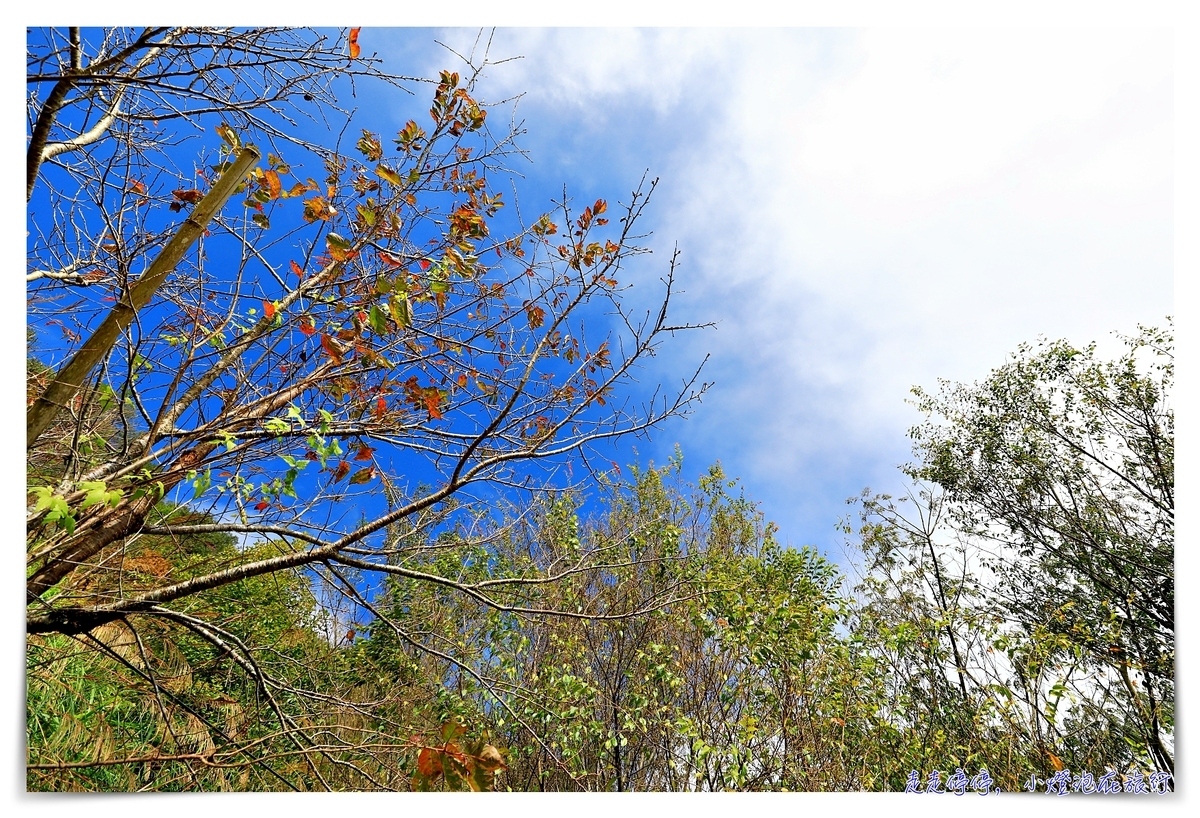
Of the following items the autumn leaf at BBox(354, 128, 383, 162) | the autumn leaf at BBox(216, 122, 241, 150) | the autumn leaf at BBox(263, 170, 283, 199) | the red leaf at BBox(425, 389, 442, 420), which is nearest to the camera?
the autumn leaf at BBox(216, 122, 241, 150)

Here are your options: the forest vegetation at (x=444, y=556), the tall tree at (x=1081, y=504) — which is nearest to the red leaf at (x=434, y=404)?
the forest vegetation at (x=444, y=556)

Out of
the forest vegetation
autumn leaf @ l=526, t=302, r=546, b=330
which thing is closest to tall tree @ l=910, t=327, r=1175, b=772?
the forest vegetation

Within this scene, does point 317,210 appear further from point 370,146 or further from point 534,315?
point 534,315

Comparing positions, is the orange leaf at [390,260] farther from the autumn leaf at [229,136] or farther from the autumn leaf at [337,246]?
the autumn leaf at [229,136]

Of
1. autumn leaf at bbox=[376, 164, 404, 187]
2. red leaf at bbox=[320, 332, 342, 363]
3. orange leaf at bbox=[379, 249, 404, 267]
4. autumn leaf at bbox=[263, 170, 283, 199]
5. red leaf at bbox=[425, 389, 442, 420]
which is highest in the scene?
autumn leaf at bbox=[376, 164, 404, 187]

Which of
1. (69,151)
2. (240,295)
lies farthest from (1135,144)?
(69,151)

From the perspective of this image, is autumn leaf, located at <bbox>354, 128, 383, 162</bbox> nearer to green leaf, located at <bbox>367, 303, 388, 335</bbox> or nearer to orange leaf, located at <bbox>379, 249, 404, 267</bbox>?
orange leaf, located at <bbox>379, 249, 404, 267</bbox>

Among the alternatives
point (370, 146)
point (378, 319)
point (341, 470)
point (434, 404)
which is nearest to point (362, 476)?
point (341, 470)

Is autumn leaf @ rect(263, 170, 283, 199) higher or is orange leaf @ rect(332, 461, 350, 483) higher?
autumn leaf @ rect(263, 170, 283, 199)

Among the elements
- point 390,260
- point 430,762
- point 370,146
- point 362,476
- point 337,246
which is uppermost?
point 370,146

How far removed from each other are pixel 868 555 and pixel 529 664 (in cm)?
267

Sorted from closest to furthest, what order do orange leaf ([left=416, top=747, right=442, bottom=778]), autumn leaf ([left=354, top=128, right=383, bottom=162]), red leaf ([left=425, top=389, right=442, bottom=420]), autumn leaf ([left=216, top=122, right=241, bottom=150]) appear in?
orange leaf ([left=416, top=747, right=442, bottom=778])
autumn leaf ([left=216, top=122, right=241, bottom=150])
red leaf ([left=425, top=389, right=442, bottom=420])
autumn leaf ([left=354, top=128, right=383, bottom=162])

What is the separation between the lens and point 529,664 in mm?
4043

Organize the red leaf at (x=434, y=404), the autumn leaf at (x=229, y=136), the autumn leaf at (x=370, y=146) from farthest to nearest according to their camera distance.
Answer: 1. the autumn leaf at (x=370, y=146)
2. the red leaf at (x=434, y=404)
3. the autumn leaf at (x=229, y=136)
